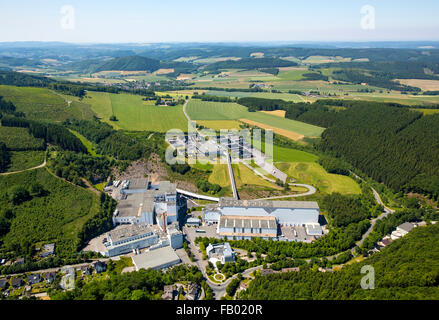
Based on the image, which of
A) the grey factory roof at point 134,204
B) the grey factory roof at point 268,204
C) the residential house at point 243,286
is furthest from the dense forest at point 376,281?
the grey factory roof at point 134,204

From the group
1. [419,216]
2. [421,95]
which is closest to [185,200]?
[419,216]

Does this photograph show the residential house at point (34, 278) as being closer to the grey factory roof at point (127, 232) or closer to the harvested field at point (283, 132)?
the grey factory roof at point (127, 232)

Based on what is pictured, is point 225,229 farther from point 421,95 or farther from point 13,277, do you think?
point 421,95

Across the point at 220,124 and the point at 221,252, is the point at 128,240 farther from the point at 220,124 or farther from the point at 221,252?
the point at 220,124

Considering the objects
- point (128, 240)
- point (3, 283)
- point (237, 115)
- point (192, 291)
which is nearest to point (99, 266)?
point (128, 240)

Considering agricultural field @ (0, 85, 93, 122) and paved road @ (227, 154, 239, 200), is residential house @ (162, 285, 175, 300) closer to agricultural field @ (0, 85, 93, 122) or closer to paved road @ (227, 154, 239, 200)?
paved road @ (227, 154, 239, 200)
